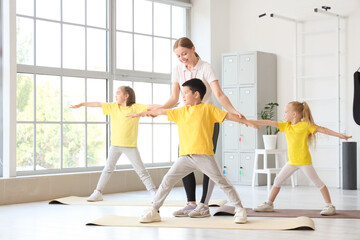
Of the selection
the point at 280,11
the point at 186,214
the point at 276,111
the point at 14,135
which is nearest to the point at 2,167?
the point at 14,135

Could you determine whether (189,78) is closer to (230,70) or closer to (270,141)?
(270,141)

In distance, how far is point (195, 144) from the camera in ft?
13.6

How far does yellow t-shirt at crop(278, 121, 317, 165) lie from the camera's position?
477 cm

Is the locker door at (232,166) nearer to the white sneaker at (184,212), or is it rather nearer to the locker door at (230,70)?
the locker door at (230,70)

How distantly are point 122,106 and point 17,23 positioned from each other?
1.63 metres

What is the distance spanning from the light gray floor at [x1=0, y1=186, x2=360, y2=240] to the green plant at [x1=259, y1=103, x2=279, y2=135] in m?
1.82

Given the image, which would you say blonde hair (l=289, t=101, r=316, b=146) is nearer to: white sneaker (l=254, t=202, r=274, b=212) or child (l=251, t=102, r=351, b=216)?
child (l=251, t=102, r=351, b=216)

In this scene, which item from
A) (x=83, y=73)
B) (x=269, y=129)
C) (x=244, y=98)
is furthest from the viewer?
(x=244, y=98)

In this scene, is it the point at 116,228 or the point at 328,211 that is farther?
the point at 328,211

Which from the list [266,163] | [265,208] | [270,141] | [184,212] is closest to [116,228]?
[184,212]

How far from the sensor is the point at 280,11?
804cm

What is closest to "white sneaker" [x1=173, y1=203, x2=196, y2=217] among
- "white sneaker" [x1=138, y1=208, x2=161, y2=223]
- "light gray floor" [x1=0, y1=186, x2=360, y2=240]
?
"light gray floor" [x1=0, y1=186, x2=360, y2=240]

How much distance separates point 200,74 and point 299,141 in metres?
1.11

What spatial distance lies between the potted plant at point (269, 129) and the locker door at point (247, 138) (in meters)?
0.22
